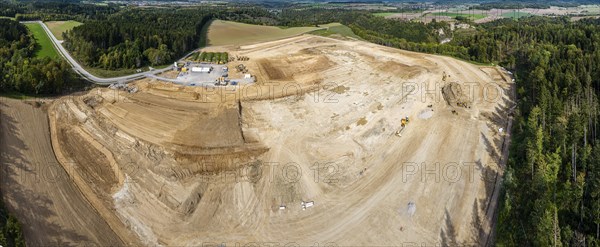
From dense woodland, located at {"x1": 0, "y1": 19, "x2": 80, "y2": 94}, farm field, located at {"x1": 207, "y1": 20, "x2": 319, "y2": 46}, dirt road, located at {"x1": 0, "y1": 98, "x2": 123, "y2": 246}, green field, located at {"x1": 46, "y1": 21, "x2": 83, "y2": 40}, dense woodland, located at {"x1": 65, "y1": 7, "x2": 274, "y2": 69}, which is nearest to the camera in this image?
dirt road, located at {"x1": 0, "y1": 98, "x2": 123, "y2": 246}

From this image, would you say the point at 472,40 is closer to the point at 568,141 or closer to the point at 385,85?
the point at 385,85

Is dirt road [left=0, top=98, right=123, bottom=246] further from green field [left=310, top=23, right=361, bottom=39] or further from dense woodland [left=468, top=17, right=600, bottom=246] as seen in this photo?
green field [left=310, top=23, right=361, bottom=39]

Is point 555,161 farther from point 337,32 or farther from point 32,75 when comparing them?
point 337,32

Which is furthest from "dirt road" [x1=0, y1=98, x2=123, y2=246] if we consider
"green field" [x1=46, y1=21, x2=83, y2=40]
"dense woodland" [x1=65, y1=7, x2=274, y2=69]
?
"green field" [x1=46, y1=21, x2=83, y2=40]

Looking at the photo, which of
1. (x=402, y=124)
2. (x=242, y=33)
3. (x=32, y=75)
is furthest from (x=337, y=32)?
(x=32, y=75)

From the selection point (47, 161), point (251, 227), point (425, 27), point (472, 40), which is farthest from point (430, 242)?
point (425, 27)

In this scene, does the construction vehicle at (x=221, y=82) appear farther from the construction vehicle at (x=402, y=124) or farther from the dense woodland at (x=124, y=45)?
the construction vehicle at (x=402, y=124)

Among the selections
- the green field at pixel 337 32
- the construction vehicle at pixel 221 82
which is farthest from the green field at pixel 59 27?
the green field at pixel 337 32
